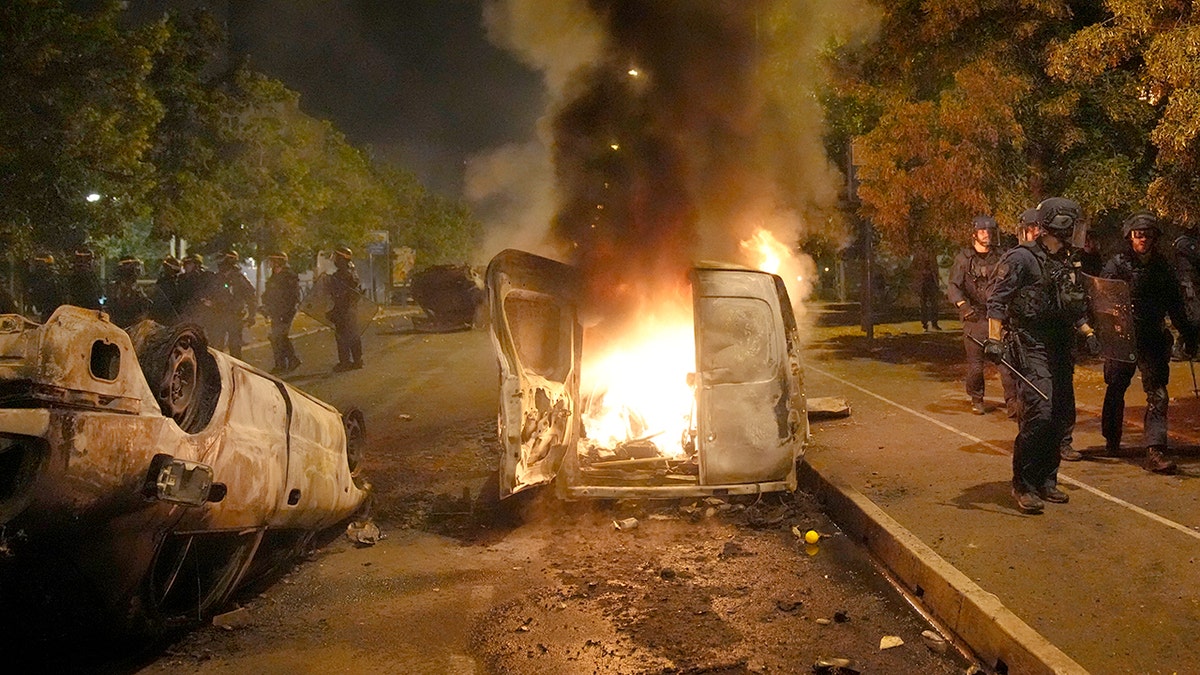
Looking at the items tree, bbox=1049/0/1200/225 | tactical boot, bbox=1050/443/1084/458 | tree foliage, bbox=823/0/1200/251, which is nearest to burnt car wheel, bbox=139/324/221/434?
tactical boot, bbox=1050/443/1084/458

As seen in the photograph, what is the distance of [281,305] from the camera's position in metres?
15.0

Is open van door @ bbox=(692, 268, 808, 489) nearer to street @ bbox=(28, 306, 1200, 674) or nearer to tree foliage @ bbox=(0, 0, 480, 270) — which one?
street @ bbox=(28, 306, 1200, 674)

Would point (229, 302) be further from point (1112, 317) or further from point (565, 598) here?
point (1112, 317)

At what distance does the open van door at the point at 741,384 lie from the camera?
624 cm

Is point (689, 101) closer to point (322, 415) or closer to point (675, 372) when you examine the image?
point (675, 372)

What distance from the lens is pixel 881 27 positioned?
14.0m

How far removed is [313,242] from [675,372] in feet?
110

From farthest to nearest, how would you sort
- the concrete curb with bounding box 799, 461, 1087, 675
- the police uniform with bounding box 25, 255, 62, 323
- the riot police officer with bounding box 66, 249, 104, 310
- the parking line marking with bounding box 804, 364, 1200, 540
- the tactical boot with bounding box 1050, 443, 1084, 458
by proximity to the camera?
1. the police uniform with bounding box 25, 255, 62, 323
2. the riot police officer with bounding box 66, 249, 104, 310
3. the tactical boot with bounding box 1050, 443, 1084, 458
4. the parking line marking with bounding box 804, 364, 1200, 540
5. the concrete curb with bounding box 799, 461, 1087, 675

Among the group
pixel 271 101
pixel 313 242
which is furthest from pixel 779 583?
pixel 313 242

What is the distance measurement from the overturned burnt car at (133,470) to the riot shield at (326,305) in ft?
34.8

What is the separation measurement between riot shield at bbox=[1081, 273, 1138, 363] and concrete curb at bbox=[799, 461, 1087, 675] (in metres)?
2.14

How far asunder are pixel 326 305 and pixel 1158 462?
1217 centimetres

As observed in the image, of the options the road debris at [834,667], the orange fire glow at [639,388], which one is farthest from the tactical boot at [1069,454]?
the road debris at [834,667]

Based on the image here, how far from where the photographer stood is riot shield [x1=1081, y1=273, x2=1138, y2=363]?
6.56 metres
